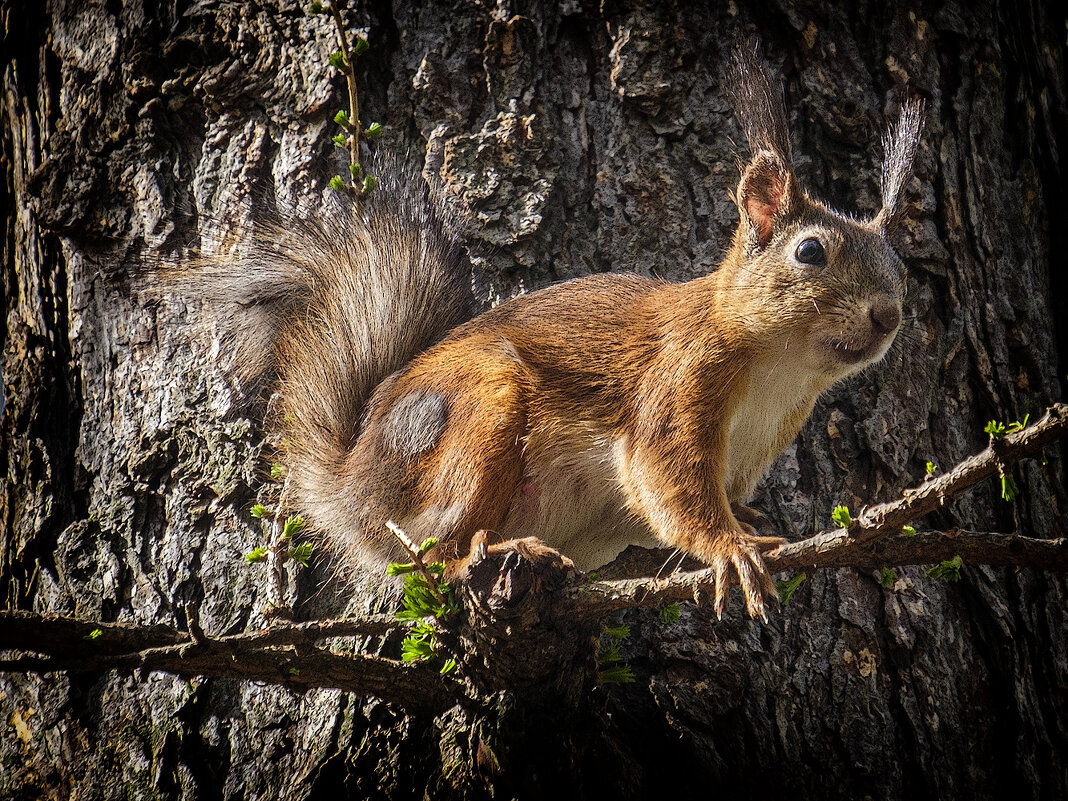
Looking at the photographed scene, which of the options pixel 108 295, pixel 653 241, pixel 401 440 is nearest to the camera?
pixel 401 440

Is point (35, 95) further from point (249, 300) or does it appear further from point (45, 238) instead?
point (249, 300)

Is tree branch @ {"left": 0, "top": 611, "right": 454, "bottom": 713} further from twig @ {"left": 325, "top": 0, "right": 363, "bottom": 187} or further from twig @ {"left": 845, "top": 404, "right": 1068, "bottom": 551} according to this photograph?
twig @ {"left": 325, "top": 0, "right": 363, "bottom": 187}

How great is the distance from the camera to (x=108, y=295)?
2352 mm

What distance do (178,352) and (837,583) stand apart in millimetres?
1628

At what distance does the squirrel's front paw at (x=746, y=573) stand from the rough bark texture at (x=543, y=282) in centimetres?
32

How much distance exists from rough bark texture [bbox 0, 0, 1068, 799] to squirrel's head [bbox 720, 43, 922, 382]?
0.34 meters

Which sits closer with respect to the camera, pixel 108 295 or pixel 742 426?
pixel 742 426

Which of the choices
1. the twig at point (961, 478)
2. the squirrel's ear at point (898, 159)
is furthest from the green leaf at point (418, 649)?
the squirrel's ear at point (898, 159)

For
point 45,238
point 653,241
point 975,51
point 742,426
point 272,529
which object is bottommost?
point 272,529

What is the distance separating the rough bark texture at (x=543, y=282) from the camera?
1.87 m

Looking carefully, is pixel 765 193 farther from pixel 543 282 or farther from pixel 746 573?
pixel 746 573

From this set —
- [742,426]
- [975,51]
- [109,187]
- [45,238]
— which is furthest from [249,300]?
[975,51]

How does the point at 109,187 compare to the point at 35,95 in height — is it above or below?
below

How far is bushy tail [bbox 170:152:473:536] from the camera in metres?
2.02
